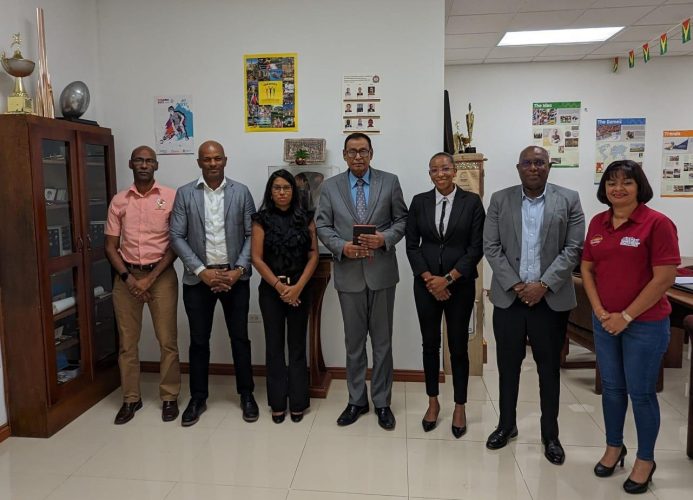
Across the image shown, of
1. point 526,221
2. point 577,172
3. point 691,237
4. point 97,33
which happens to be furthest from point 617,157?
point 97,33

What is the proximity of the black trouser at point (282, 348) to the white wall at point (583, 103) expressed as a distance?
3761 millimetres

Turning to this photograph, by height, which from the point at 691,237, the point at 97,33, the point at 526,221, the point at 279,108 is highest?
the point at 97,33

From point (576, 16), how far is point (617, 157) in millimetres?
2050

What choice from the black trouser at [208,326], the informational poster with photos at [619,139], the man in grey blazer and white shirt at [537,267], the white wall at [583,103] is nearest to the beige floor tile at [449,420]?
the man in grey blazer and white shirt at [537,267]

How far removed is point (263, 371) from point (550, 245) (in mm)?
2327

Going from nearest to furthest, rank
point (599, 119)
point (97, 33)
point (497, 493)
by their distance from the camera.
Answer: point (497, 493)
point (97, 33)
point (599, 119)

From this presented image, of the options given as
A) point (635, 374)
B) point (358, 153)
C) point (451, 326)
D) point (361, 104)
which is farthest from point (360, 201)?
point (635, 374)

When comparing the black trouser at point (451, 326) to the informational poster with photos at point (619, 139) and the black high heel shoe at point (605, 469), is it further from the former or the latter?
the informational poster with photos at point (619, 139)

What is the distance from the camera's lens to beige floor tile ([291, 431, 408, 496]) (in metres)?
2.39

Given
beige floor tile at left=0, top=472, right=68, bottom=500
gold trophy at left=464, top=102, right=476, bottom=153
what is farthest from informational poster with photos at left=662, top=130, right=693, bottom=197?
beige floor tile at left=0, top=472, right=68, bottom=500

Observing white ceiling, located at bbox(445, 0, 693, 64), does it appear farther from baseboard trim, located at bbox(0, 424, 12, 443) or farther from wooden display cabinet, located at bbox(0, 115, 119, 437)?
baseboard trim, located at bbox(0, 424, 12, 443)

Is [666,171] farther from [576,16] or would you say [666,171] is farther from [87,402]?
[87,402]

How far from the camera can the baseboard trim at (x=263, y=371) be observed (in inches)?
146

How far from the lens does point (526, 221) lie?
8.38 ft
